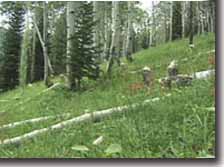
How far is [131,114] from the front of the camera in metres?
2.47

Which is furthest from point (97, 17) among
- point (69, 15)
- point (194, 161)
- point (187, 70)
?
point (194, 161)

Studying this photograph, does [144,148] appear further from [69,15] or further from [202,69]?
[69,15]

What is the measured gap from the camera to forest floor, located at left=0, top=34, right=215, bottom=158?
2.36m

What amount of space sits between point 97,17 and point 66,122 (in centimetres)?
53

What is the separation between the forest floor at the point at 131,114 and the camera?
2.36 meters

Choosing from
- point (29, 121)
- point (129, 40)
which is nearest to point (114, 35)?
point (129, 40)

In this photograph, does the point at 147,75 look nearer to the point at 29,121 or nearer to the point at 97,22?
the point at 97,22

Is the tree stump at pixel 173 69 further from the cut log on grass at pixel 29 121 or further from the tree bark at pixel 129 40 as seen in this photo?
the cut log on grass at pixel 29 121

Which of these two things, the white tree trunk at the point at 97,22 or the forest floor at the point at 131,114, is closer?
the forest floor at the point at 131,114

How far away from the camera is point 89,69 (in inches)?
101

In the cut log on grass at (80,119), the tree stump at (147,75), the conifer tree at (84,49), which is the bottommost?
the cut log on grass at (80,119)

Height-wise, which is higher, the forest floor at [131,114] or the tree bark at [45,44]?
the tree bark at [45,44]

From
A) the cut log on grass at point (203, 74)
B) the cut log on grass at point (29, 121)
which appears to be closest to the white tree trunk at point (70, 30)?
the cut log on grass at point (29, 121)

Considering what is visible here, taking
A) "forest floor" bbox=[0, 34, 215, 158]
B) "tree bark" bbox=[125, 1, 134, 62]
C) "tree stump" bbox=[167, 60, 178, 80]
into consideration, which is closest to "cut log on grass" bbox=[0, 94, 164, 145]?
"forest floor" bbox=[0, 34, 215, 158]
